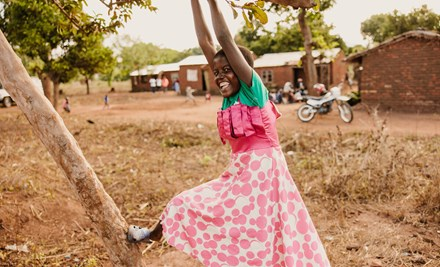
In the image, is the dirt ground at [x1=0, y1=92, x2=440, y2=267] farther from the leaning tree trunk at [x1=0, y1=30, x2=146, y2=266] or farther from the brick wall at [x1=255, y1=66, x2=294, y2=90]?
the brick wall at [x1=255, y1=66, x2=294, y2=90]

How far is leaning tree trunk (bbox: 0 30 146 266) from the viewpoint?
2.26 meters

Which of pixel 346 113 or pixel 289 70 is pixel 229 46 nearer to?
pixel 346 113

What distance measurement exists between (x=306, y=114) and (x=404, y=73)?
187 inches

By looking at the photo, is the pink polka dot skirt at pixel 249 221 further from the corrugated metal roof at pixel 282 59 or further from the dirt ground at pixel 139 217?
the corrugated metal roof at pixel 282 59

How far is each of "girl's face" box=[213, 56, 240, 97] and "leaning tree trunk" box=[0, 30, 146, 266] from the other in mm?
1026

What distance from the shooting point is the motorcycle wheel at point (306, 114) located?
451 inches

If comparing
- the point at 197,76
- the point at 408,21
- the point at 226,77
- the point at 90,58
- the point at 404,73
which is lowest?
the point at 226,77

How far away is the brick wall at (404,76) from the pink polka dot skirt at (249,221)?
12.6 m

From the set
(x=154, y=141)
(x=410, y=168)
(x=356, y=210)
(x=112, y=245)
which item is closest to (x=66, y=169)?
(x=112, y=245)

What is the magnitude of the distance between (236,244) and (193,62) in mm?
28303

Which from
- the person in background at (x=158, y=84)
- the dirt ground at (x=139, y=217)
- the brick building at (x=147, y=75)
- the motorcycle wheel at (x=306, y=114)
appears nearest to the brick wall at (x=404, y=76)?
the motorcycle wheel at (x=306, y=114)

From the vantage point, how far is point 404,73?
13.6 metres

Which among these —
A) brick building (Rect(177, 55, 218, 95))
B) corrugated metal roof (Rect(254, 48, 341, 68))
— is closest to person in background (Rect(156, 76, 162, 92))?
brick building (Rect(177, 55, 218, 95))

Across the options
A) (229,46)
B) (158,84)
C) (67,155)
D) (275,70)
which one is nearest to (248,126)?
(229,46)
